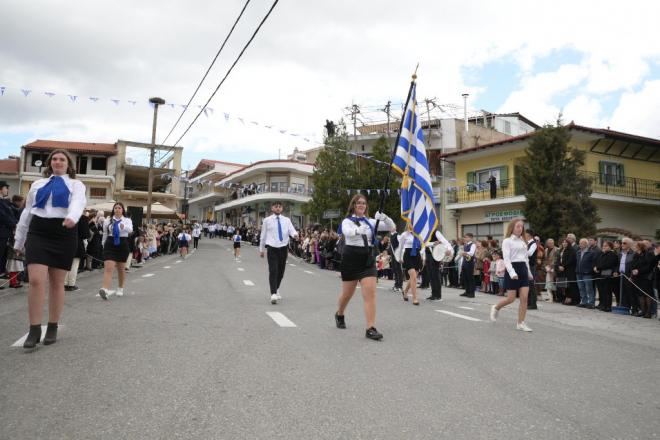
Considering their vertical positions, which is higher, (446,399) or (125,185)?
(125,185)

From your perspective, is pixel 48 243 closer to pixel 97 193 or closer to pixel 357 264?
pixel 357 264

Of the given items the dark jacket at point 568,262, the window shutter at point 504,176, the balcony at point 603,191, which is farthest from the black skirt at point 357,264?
the window shutter at point 504,176

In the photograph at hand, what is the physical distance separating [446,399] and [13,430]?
9.61ft

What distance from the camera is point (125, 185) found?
56.1 metres

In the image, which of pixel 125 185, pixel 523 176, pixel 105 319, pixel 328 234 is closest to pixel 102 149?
pixel 125 185

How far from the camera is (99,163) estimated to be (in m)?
52.2

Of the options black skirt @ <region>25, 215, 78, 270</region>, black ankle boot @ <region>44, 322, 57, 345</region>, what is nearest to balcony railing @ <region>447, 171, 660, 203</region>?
black skirt @ <region>25, 215, 78, 270</region>

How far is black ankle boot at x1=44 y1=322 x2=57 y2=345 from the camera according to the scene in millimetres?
5169

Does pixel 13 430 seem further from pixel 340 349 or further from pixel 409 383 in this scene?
pixel 340 349

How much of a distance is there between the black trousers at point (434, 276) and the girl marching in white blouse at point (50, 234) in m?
8.82

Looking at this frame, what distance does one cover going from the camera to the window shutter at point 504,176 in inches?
1195

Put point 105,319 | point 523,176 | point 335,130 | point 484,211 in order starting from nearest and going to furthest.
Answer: point 105,319 → point 523,176 → point 484,211 → point 335,130

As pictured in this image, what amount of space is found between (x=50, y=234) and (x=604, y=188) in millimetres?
29463

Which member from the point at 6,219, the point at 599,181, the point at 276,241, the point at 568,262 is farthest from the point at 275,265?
the point at 599,181
